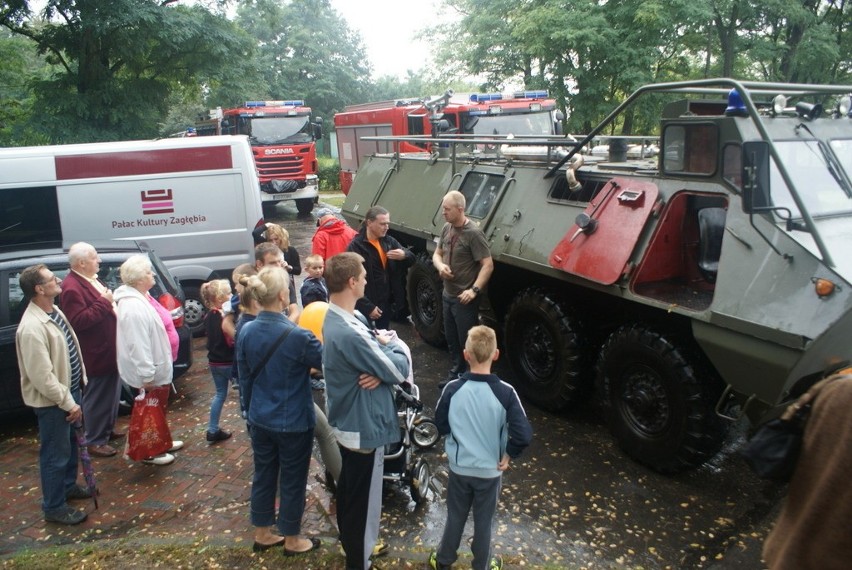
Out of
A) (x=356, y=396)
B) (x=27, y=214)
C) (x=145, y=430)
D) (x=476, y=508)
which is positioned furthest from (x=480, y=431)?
(x=27, y=214)

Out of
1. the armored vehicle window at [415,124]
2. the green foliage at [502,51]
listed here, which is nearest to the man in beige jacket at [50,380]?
the armored vehicle window at [415,124]

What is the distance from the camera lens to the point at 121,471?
5254mm

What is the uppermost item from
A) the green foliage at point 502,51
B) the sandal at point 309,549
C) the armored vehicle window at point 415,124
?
the green foliage at point 502,51

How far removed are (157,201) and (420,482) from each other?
567 cm

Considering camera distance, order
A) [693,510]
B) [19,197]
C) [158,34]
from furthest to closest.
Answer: [158,34] → [19,197] → [693,510]

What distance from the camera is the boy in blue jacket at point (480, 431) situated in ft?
11.5

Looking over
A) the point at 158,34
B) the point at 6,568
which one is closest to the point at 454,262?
the point at 6,568

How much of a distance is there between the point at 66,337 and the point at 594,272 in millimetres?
3704

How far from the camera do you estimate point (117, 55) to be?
1744cm

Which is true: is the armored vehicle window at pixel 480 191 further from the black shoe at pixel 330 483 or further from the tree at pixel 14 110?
the tree at pixel 14 110

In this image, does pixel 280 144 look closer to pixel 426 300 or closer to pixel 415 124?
pixel 415 124

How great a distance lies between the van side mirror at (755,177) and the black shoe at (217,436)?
425 cm

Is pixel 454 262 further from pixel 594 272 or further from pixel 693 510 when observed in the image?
pixel 693 510

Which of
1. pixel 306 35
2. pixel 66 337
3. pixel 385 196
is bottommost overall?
pixel 66 337
